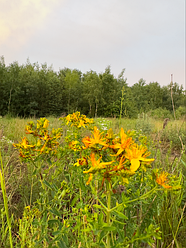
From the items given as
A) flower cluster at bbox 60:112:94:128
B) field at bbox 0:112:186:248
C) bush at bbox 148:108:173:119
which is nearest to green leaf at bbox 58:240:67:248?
field at bbox 0:112:186:248

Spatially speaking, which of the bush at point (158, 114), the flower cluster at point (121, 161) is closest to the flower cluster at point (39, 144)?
the flower cluster at point (121, 161)

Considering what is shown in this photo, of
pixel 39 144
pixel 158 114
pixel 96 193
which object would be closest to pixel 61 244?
pixel 96 193

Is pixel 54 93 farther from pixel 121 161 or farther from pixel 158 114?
pixel 121 161

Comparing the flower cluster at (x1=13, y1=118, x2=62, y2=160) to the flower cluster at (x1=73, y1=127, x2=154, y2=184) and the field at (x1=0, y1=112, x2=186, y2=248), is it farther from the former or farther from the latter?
the flower cluster at (x1=73, y1=127, x2=154, y2=184)

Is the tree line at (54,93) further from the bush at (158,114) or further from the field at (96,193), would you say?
the field at (96,193)

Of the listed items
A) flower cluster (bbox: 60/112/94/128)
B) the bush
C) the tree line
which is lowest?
flower cluster (bbox: 60/112/94/128)

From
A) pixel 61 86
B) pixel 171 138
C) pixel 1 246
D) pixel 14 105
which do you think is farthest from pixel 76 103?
pixel 1 246

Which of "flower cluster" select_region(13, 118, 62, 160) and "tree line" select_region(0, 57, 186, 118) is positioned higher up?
"tree line" select_region(0, 57, 186, 118)

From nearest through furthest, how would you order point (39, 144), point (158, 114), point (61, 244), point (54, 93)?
1. point (61, 244)
2. point (39, 144)
3. point (158, 114)
4. point (54, 93)

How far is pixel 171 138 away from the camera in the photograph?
14.1ft

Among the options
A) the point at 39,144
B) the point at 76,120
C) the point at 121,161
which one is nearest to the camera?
the point at 121,161

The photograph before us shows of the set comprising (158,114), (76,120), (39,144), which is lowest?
(39,144)

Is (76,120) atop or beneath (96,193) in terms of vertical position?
atop

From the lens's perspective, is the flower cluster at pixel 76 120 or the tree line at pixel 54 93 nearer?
the flower cluster at pixel 76 120
